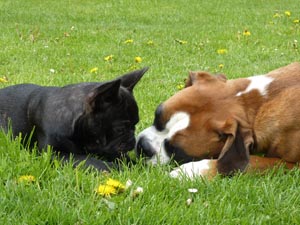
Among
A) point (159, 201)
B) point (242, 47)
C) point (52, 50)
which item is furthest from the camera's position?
point (242, 47)

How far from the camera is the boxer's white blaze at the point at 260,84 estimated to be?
14.6ft

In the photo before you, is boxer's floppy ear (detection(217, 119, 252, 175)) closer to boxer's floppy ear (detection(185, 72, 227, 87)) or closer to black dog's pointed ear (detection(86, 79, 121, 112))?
boxer's floppy ear (detection(185, 72, 227, 87))

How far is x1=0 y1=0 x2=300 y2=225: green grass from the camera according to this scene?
3154mm

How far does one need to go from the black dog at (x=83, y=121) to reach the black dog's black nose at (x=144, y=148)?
0.45 feet

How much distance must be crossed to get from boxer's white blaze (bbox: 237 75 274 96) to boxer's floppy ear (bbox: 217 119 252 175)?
20.3 inches

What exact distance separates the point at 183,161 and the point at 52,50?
5612 mm

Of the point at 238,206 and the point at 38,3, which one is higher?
the point at 238,206

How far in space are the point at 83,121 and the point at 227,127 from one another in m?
1.14

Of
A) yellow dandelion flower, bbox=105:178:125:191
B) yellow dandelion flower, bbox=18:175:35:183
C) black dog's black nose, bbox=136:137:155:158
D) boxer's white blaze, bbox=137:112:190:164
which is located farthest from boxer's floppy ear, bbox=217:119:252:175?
yellow dandelion flower, bbox=18:175:35:183

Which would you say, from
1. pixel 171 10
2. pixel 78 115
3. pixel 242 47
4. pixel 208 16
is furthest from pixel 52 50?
pixel 171 10

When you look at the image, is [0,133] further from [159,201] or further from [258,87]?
[258,87]

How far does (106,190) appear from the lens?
3.34m

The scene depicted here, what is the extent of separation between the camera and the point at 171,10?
669 inches

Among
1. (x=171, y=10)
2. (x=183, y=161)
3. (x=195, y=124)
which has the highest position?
(x=195, y=124)
